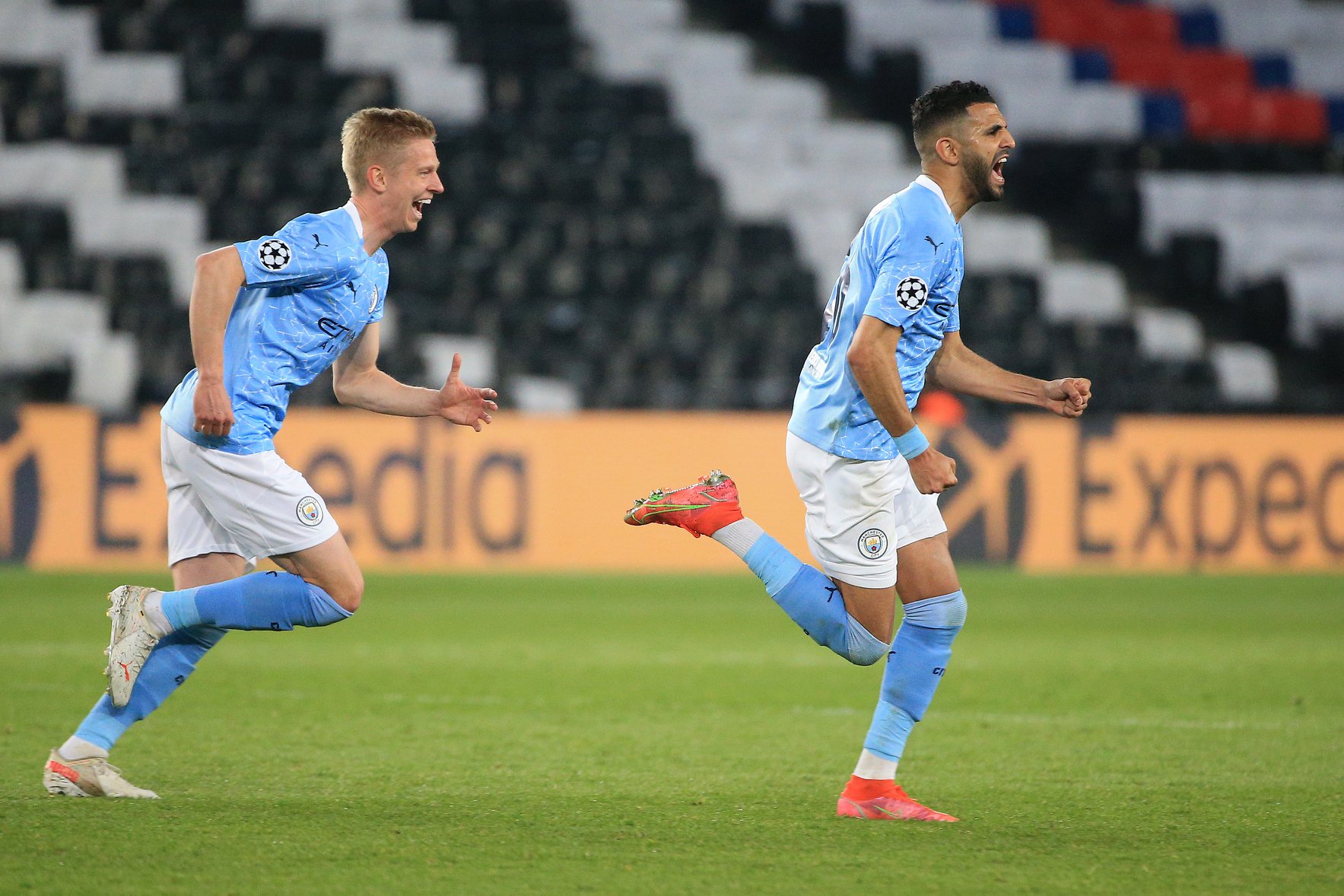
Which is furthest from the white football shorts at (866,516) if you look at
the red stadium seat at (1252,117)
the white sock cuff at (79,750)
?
the red stadium seat at (1252,117)

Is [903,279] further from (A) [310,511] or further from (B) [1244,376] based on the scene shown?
(B) [1244,376]

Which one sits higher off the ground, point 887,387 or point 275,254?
point 275,254

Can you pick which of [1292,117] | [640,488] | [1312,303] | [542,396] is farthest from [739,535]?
[1292,117]

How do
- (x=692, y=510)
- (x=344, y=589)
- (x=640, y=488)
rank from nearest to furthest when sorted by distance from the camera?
1. (x=344, y=589)
2. (x=692, y=510)
3. (x=640, y=488)

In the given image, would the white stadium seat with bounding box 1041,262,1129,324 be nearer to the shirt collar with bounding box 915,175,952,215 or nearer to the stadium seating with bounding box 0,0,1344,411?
the stadium seating with bounding box 0,0,1344,411

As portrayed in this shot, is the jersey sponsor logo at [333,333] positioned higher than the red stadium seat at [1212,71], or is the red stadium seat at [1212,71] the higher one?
the red stadium seat at [1212,71]

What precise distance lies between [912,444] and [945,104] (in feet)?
2.86

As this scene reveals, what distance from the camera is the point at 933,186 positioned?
162 inches

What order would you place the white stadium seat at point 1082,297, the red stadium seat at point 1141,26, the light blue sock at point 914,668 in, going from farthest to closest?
the red stadium seat at point 1141,26
the white stadium seat at point 1082,297
the light blue sock at point 914,668

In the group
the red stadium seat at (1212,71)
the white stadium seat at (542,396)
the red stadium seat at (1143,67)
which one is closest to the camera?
the white stadium seat at (542,396)

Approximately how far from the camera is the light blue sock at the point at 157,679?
416 centimetres

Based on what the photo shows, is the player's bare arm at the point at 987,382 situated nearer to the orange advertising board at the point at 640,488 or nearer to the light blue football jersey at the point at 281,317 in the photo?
the light blue football jersey at the point at 281,317

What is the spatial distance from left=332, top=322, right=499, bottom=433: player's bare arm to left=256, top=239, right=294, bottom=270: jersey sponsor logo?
448 millimetres

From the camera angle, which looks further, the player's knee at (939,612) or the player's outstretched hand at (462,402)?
the player's outstretched hand at (462,402)
